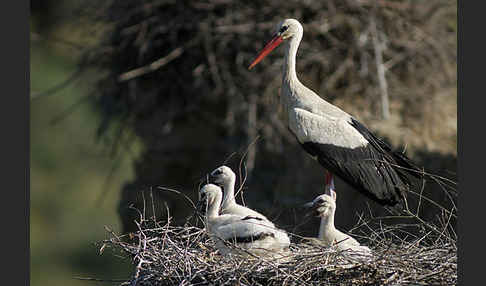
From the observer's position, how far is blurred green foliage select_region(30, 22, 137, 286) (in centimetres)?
959

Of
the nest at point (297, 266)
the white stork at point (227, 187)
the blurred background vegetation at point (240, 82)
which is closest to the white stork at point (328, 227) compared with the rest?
the nest at point (297, 266)

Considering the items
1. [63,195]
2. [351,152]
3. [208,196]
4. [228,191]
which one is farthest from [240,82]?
[63,195]

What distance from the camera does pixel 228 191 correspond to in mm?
3260

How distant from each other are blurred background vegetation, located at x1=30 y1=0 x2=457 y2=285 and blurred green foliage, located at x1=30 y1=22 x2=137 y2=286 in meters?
3.03

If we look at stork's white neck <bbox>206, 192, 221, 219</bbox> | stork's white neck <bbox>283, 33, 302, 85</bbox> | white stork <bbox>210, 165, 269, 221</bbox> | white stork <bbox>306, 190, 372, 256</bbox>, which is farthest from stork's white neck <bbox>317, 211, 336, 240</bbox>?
stork's white neck <bbox>283, 33, 302, 85</bbox>

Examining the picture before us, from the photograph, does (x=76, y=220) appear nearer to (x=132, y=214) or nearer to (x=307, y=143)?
(x=132, y=214)

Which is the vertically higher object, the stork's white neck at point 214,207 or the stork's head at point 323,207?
the stork's head at point 323,207

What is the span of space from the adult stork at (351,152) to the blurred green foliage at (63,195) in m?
5.86

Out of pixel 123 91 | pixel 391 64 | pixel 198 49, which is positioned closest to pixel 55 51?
pixel 123 91

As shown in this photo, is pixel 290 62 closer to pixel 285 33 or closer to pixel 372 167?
pixel 285 33

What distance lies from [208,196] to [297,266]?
52 centimetres

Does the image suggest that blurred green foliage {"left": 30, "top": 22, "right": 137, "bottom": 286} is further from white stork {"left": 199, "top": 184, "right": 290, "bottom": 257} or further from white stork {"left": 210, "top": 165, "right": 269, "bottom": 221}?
white stork {"left": 199, "top": 184, "right": 290, "bottom": 257}

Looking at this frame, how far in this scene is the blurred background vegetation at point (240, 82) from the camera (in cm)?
542

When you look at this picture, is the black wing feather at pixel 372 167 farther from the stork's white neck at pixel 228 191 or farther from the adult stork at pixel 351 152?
the stork's white neck at pixel 228 191
